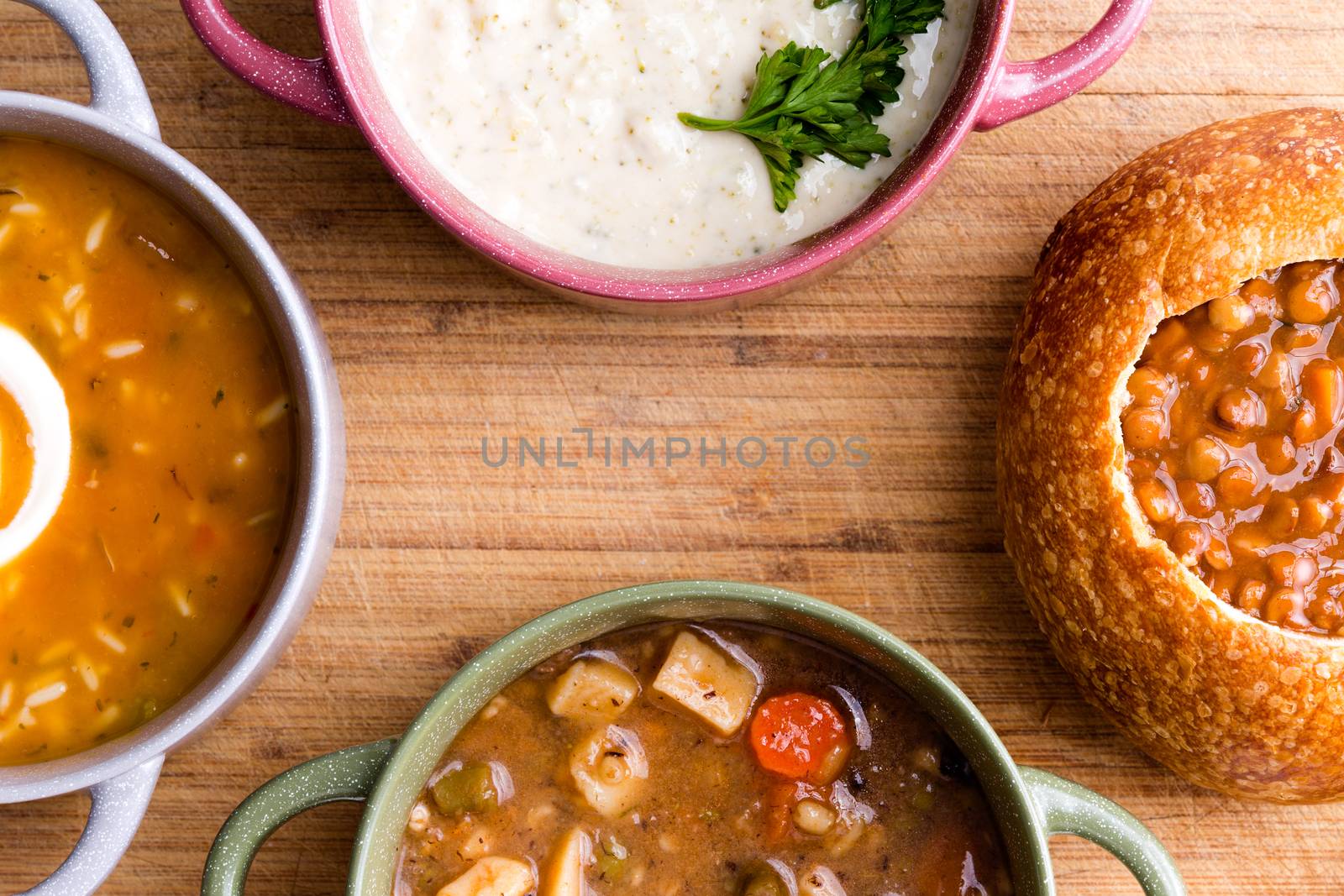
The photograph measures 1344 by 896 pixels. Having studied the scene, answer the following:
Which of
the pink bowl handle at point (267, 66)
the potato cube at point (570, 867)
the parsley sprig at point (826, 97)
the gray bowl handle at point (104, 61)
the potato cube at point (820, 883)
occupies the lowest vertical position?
the potato cube at point (570, 867)

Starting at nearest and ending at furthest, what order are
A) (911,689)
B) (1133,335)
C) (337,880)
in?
(1133,335), (911,689), (337,880)

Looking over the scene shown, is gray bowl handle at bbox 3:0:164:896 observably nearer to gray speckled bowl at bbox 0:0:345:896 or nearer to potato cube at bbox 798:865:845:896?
gray speckled bowl at bbox 0:0:345:896

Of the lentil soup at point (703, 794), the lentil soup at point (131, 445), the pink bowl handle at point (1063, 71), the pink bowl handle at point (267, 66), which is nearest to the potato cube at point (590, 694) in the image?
Answer: the lentil soup at point (703, 794)

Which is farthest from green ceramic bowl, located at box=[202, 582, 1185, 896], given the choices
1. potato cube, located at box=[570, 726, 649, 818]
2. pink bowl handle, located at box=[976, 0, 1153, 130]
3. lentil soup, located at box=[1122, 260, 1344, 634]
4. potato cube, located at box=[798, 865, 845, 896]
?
pink bowl handle, located at box=[976, 0, 1153, 130]

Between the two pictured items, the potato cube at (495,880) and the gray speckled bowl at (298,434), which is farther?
the potato cube at (495,880)

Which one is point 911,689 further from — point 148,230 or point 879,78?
point 148,230

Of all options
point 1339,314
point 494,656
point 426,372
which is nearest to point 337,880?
point 494,656

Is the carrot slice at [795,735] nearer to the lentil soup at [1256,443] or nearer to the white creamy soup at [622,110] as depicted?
the lentil soup at [1256,443]
